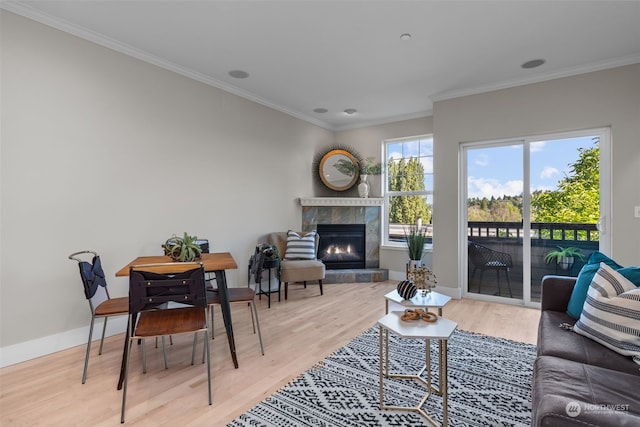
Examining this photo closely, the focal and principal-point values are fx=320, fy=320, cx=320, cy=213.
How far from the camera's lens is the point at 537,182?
12.6 feet

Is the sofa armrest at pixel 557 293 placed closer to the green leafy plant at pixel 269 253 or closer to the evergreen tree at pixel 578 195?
the evergreen tree at pixel 578 195

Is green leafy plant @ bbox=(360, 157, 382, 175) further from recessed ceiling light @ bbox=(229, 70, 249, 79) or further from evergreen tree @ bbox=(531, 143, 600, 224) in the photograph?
recessed ceiling light @ bbox=(229, 70, 249, 79)

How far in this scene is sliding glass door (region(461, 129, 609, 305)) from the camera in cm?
354

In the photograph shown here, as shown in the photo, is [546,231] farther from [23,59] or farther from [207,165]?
[23,59]

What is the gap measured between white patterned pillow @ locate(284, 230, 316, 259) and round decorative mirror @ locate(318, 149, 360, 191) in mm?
1262

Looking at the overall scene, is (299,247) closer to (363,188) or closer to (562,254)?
(363,188)

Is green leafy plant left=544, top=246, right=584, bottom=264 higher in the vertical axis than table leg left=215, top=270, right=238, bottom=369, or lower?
higher

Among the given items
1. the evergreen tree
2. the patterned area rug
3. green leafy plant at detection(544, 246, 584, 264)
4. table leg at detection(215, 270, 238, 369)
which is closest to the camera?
the patterned area rug

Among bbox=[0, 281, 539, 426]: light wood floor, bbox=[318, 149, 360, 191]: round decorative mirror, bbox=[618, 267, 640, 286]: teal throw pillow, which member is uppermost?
bbox=[318, 149, 360, 191]: round decorative mirror

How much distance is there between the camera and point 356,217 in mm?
5492

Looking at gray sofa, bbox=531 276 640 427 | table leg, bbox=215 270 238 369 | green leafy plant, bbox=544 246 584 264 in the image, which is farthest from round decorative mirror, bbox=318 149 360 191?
gray sofa, bbox=531 276 640 427

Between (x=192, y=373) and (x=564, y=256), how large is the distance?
13.3 ft

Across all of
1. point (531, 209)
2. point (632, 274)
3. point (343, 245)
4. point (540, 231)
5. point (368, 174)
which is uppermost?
point (368, 174)

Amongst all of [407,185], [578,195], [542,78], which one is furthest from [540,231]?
[407,185]
